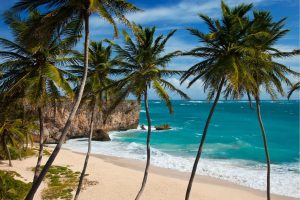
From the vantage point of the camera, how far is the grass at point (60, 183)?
2459cm

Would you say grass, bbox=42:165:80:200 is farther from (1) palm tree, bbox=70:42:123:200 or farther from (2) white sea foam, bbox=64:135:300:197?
(2) white sea foam, bbox=64:135:300:197

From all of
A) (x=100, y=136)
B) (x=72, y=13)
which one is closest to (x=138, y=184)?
(x=72, y=13)

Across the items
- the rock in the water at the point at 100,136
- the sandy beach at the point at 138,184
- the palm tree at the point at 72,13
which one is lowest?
the sandy beach at the point at 138,184

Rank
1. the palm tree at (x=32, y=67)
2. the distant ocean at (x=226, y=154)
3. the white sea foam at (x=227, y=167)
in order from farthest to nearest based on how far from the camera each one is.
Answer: the distant ocean at (x=226, y=154), the white sea foam at (x=227, y=167), the palm tree at (x=32, y=67)

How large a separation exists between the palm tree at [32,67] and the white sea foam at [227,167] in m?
21.6

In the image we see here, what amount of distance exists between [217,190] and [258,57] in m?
15.6

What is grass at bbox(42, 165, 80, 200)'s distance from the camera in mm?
24594

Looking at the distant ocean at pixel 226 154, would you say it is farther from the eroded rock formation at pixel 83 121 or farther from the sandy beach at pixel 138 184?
the sandy beach at pixel 138 184

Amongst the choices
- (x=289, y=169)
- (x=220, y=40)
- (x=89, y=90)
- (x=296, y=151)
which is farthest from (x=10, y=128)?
(x=296, y=151)

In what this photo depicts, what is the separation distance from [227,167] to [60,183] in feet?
68.1

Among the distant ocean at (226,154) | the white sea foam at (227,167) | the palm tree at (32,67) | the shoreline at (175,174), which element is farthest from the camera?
the distant ocean at (226,154)

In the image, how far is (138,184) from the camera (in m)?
29.1

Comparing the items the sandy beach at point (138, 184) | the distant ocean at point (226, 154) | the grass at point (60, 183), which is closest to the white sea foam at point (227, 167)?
the distant ocean at point (226, 154)

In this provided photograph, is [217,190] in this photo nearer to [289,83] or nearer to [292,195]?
[292,195]
